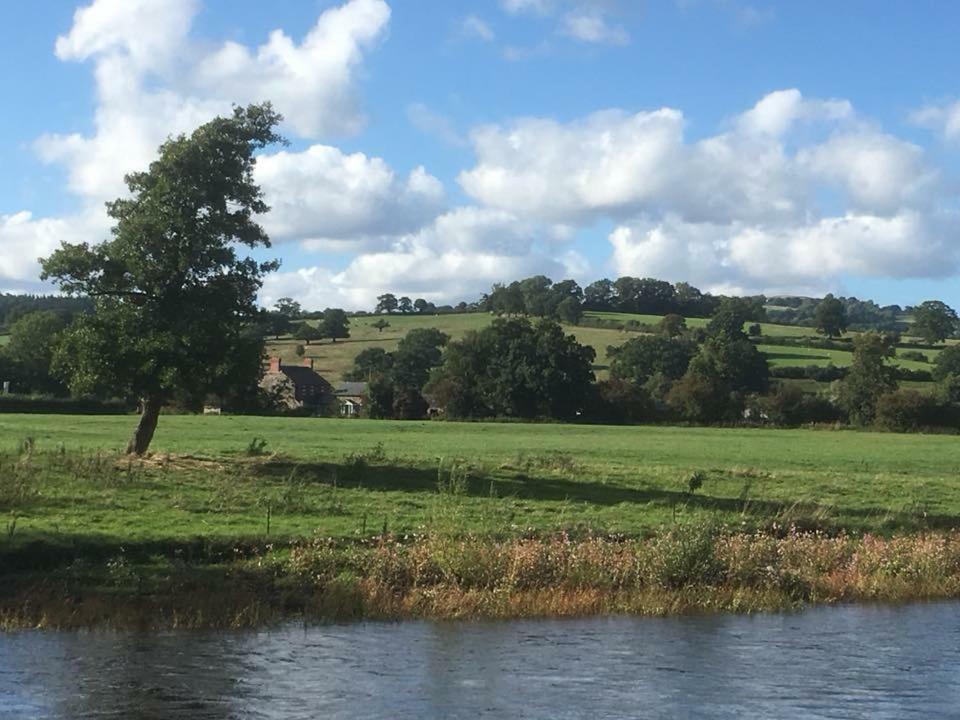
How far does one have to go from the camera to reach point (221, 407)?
10388cm

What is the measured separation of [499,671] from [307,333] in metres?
166

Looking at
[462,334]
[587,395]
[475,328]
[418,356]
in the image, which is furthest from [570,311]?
[587,395]

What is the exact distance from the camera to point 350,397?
142 m

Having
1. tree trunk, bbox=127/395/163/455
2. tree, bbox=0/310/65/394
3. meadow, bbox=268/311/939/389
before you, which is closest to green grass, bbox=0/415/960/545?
tree trunk, bbox=127/395/163/455

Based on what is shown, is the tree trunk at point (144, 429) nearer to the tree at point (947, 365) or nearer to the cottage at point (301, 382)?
the cottage at point (301, 382)

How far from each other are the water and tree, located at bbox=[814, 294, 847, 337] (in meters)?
161

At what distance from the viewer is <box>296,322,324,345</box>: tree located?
180375mm

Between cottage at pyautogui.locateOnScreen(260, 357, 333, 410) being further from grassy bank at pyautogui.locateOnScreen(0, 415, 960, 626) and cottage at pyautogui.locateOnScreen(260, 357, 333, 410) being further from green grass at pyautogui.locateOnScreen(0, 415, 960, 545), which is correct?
grassy bank at pyautogui.locateOnScreen(0, 415, 960, 626)

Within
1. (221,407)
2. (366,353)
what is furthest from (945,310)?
(221,407)

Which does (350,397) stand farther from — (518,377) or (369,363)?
(518,377)

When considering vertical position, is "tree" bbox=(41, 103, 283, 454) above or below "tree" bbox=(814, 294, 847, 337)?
below

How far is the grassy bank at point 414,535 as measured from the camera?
2245cm

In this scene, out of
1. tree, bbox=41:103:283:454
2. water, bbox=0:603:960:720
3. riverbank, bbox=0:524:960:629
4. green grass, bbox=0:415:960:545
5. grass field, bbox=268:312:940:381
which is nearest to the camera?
water, bbox=0:603:960:720

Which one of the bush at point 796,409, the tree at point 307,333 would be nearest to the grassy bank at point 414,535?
the bush at point 796,409
